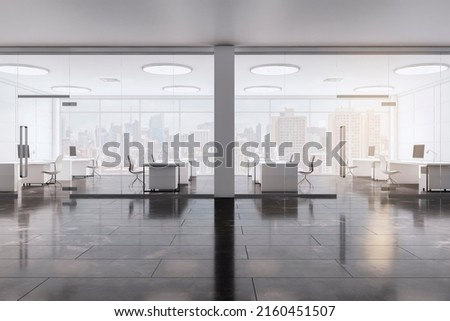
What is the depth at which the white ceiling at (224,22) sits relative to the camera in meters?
7.00

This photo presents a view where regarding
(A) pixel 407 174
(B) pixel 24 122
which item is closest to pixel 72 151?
(B) pixel 24 122

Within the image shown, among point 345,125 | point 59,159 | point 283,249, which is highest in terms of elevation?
point 345,125

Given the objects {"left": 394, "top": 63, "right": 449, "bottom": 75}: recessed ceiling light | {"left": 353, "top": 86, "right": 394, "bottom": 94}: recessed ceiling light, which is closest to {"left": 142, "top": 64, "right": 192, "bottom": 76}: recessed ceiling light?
{"left": 394, "top": 63, "right": 449, "bottom": 75}: recessed ceiling light

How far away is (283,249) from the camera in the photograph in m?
4.70

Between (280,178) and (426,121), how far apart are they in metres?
6.86

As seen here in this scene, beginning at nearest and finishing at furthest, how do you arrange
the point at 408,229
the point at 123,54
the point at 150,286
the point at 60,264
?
the point at 150,286, the point at 60,264, the point at 408,229, the point at 123,54

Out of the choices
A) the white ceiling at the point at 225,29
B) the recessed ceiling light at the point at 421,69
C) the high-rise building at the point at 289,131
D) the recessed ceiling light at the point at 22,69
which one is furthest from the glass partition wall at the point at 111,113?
the recessed ceiling light at the point at 421,69

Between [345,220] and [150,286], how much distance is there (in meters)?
4.37

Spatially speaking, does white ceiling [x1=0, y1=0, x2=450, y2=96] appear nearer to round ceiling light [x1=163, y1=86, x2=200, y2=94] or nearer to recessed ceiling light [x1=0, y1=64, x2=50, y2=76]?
recessed ceiling light [x1=0, y1=64, x2=50, y2=76]

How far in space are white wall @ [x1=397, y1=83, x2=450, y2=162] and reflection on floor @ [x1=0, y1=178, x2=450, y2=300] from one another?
590cm

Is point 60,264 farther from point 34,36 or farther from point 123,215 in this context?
point 34,36

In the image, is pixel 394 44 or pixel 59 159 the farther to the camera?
pixel 59 159

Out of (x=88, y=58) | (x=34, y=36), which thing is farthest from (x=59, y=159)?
(x=34, y=36)

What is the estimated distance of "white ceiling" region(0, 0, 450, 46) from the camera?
700 cm
